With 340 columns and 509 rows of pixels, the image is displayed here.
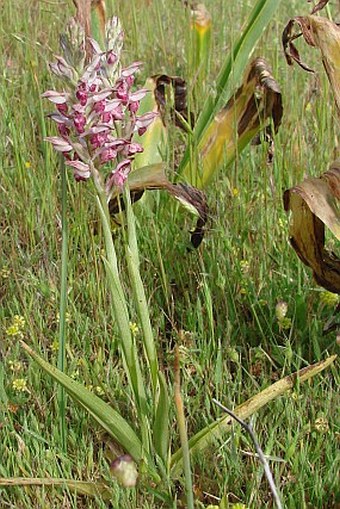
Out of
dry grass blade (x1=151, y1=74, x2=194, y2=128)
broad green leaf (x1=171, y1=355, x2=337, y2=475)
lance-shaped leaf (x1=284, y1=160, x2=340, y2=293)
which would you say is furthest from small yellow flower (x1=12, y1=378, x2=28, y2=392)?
dry grass blade (x1=151, y1=74, x2=194, y2=128)

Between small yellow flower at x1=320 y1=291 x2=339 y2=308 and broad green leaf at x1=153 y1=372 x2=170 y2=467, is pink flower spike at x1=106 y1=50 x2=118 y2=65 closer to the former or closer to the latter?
broad green leaf at x1=153 y1=372 x2=170 y2=467

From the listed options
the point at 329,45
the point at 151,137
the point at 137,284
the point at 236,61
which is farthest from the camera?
the point at 151,137

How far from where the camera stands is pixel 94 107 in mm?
1091

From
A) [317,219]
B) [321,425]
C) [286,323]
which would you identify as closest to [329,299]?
[286,323]

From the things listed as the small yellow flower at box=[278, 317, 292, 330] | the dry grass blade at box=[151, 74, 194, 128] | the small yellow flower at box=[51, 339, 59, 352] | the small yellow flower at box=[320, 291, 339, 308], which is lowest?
the small yellow flower at box=[51, 339, 59, 352]

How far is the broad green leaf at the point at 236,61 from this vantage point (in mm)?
1906

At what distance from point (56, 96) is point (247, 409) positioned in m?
0.59

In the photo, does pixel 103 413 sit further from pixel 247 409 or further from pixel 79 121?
pixel 79 121

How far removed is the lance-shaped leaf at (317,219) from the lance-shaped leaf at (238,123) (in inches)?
18.5

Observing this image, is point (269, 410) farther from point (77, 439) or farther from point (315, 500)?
point (77, 439)

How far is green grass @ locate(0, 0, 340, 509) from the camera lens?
1.28 meters

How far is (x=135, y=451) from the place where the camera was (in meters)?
1.29

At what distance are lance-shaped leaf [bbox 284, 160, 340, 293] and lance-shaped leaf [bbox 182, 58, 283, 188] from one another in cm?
47

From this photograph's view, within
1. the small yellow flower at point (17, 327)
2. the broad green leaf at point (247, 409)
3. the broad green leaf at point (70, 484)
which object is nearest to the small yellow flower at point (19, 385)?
the small yellow flower at point (17, 327)
